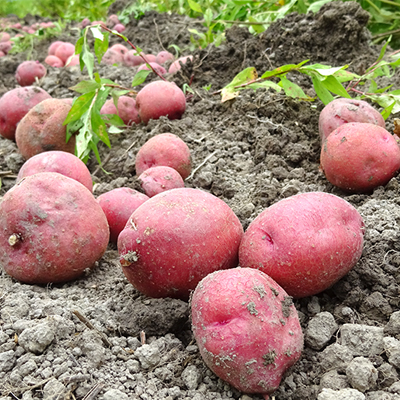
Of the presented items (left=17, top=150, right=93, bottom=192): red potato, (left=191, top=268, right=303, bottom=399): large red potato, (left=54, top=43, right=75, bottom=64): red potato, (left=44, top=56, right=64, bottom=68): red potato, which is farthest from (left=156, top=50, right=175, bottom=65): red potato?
(left=191, top=268, right=303, bottom=399): large red potato

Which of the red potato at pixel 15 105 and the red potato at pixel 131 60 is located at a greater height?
the red potato at pixel 15 105

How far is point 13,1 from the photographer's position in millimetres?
10539

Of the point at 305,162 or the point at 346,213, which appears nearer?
the point at 346,213

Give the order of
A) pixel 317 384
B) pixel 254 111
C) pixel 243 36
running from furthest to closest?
Result: pixel 243 36
pixel 254 111
pixel 317 384

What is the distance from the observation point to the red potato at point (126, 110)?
3.36m

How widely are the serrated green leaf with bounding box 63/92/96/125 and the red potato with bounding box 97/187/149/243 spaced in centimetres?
95

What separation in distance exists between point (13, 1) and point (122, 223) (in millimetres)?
10664

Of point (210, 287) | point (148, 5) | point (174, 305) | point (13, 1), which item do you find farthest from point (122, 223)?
point (13, 1)

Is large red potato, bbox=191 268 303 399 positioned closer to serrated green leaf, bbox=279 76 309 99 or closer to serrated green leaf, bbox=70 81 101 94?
serrated green leaf, bbox=279 76 309 99

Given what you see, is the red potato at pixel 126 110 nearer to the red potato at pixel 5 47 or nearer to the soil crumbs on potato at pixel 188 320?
the soil crumbs on potato at pixel 188 320

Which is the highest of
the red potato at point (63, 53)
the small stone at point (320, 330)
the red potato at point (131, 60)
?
the small stone at point (320, 330)

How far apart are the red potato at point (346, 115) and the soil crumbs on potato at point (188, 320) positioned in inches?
8.8

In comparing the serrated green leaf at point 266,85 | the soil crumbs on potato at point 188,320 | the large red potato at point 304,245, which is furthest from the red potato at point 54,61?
the large red potato at point 304,245

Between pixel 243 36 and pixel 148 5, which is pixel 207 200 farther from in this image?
pixel 148 5
